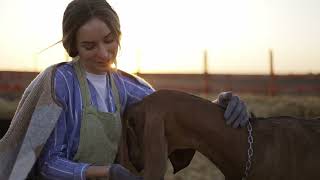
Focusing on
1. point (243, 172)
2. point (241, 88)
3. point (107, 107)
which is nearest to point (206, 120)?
point (243, 172)

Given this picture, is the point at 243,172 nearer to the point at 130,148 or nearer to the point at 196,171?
the point at 130,148

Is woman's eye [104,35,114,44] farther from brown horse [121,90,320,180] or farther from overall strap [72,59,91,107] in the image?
brown horse [121,90,320,180]

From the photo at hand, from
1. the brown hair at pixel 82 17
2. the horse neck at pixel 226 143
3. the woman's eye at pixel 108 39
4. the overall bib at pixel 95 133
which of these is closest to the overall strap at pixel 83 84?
the overall bib at pixel 95 133

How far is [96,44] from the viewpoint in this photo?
3.10 m

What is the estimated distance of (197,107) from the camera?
308cm

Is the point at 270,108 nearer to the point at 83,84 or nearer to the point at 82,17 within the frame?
the point at 83,84

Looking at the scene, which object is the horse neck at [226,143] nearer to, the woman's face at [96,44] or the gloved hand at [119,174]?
the gloved hand at [119,174]

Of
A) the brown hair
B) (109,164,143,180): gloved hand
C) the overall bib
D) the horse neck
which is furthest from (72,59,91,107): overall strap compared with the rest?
the horse neck

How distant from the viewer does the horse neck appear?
120 inches

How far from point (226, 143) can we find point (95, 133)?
0.67 metres

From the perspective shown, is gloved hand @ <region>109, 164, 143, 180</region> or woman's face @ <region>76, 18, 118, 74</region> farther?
woman's face @ <region>76, 18, 118, 74</region>

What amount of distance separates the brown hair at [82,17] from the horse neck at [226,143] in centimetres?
66

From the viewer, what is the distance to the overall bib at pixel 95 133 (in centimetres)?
313

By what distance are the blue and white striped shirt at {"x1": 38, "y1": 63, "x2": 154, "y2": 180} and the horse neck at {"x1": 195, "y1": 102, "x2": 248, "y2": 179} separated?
0.52 meters
